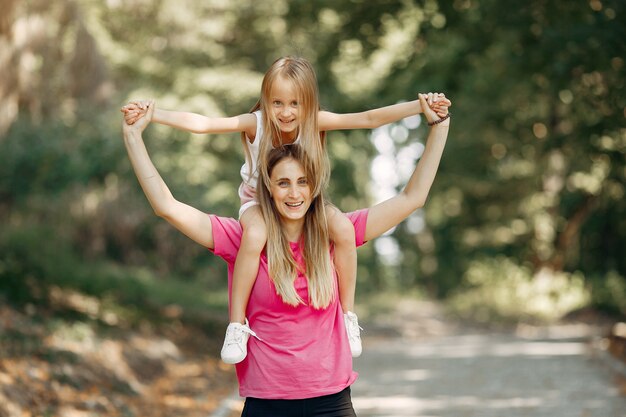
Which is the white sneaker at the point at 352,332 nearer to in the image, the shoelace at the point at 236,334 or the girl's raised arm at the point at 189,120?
the shoelace at the point at 236,334

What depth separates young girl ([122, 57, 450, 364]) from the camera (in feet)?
11.4

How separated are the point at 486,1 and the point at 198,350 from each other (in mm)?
7828

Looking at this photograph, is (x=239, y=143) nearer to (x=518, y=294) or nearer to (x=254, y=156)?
(x=518, y=294)

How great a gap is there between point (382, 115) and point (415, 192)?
372mm

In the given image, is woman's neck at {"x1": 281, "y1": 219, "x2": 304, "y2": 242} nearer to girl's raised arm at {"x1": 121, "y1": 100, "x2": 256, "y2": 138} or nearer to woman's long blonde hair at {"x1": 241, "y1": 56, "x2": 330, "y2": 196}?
woman's long blonde hair at {"x1": 241, "y1": 56, "x2": 330, "y2": 196}

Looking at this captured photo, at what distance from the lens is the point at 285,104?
3697 millimetres

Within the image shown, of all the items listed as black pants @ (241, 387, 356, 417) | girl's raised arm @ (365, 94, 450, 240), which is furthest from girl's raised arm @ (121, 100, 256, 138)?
black pants @ (241, 387, 356, 417)

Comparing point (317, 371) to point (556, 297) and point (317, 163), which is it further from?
point (556, 297)

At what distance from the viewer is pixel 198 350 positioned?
15242 millimetres

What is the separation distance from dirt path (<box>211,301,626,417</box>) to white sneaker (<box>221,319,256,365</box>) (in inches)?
254

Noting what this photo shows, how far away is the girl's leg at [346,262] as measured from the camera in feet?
11.7

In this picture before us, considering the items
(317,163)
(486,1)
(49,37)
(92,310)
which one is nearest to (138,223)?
(92,310)

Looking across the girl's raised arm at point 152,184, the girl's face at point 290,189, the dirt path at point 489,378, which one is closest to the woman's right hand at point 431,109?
the girl's face at point 290,189

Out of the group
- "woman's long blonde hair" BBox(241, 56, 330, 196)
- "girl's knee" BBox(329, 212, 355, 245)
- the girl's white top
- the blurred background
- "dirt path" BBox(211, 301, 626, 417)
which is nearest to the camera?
"girl's knee" BBox(329, 212, 355, 245)
